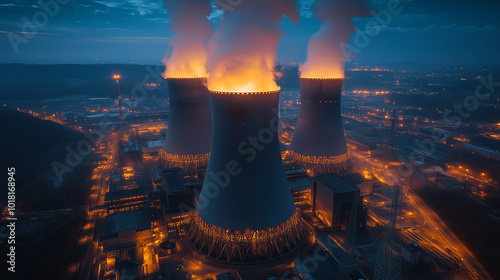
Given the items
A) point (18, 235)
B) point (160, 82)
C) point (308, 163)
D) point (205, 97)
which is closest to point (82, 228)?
point (18, 235)

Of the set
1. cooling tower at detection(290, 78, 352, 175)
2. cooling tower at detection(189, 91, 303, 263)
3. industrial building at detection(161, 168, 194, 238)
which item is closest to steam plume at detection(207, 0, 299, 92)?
cooling tower at detection(189, 91, 303, 263)

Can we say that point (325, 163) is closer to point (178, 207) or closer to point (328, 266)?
point (328, 266)

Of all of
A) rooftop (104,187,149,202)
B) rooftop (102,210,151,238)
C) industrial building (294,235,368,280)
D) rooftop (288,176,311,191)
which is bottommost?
rooftop (102,210,151,238)

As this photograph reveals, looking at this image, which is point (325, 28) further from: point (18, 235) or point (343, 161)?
point (18, 235)

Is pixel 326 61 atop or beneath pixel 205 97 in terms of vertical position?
atop

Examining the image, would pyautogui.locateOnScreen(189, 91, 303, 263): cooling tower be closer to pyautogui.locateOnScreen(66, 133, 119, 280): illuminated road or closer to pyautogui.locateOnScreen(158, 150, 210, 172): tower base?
pyautogui.locateOnScreen(66, 133, 119, 280): illuminated road

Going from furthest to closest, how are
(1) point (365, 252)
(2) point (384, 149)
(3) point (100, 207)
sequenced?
(2) point (384, 149), (3) point (100, 207), (1) point (365, 252)
